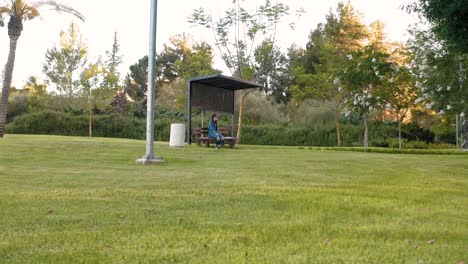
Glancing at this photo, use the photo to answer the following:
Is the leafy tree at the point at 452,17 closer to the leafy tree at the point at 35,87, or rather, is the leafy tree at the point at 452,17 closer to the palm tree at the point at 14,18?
the palm tree at the point at 14,18

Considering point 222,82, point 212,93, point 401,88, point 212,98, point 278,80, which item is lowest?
point 212,98

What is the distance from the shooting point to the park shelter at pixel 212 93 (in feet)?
64.8

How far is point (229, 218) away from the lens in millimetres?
4691

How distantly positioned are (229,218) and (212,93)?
1663cm

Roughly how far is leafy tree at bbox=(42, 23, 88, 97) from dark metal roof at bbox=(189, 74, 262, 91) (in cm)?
2419

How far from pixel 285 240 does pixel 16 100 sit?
152ft

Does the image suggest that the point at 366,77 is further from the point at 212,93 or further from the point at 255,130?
the point at 255,130

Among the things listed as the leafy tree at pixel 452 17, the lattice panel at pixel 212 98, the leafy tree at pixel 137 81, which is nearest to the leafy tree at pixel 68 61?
the leafy tree at pixel 137 81

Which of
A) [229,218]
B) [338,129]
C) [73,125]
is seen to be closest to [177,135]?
[229,218]

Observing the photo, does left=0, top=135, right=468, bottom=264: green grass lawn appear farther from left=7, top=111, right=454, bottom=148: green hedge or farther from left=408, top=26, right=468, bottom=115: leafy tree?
left=7, top=111, right=454, bottom=148: green hedge

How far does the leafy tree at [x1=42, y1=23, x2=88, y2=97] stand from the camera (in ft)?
141

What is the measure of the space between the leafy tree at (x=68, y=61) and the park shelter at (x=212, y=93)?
77.7 feet

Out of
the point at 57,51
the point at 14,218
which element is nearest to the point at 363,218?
the point at 14,218

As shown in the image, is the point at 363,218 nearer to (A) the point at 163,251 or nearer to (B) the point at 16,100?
(A) the point at 163,251
